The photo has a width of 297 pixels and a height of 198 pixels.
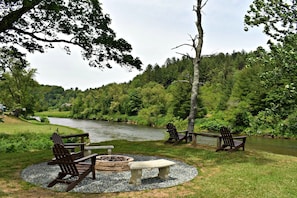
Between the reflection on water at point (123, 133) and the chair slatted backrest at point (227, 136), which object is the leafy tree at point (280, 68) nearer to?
the chair slatted backrest at point (227, 136)

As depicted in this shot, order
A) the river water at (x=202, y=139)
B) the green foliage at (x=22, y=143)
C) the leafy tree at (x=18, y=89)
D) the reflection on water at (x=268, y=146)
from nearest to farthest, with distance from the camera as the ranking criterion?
1. the green foliage at (x=22, y=143)
2. the reflection on water at (x=268, y=146)
3. the river water at (x=202, y=139)
4. the leafy tree at (x=18, y=89)

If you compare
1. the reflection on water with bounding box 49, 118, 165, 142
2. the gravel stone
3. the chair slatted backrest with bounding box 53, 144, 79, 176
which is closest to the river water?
the reflection on water with bounding box 49, 118, 165, 142

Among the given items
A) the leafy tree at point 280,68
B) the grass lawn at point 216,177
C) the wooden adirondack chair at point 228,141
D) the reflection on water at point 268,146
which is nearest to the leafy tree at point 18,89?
the reflection on water at point 268,146

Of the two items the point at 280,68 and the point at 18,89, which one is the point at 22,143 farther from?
the point at 18,89

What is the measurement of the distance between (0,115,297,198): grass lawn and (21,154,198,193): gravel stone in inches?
8.2

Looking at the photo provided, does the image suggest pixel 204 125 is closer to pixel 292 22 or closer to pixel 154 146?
pixel 154 146

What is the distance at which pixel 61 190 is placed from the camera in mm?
5613

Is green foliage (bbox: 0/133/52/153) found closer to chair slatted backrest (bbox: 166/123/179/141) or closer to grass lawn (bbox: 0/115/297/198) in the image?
grass lawn (bbox: 0/115/297/198)

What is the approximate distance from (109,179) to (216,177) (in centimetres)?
246

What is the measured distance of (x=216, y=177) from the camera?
22.2ft

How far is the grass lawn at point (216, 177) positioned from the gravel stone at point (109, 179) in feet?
0.68

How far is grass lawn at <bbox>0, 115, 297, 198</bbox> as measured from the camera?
5500mm

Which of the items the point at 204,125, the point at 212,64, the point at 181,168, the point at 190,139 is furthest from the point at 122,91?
the point at 181,168

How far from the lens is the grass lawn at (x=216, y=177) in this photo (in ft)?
18.0
